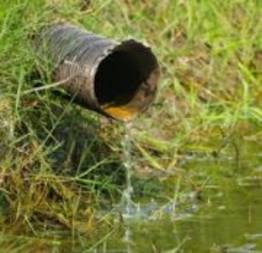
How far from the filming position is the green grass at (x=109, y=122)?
4.79 meters

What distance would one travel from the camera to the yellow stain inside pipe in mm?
4887

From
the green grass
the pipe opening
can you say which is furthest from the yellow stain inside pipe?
the green grass

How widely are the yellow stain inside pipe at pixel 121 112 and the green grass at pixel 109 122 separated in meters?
0.21

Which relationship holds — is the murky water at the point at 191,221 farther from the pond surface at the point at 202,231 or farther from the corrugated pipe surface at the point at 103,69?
the corrugated pipe surface at the point at 103,69

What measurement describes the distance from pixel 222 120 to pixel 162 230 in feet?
5.49

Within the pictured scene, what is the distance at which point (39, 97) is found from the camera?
496 cm

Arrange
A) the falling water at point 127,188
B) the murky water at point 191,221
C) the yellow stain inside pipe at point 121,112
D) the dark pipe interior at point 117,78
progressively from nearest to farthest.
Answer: the murky water at point 191,221 → the falling water at point 127,188 → the yellow stain inside pipe at point 121,112 → the dark pipe interior at point 117,78

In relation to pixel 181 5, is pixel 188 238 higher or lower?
lower

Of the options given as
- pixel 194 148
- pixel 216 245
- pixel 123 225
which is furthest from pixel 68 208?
pixel 194 148

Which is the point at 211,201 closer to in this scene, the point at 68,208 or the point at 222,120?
the point at 68,208

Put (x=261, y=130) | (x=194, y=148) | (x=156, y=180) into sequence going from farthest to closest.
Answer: (x=261, y=130)
(x=194, y=148)
(x=156, y=180)

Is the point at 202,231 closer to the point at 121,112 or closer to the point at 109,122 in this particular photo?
the point at 121,112

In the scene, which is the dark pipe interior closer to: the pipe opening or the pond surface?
the pipe opening

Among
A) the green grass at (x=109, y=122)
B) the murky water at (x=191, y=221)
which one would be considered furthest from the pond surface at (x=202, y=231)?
the green grass at (x=109, y=122)
